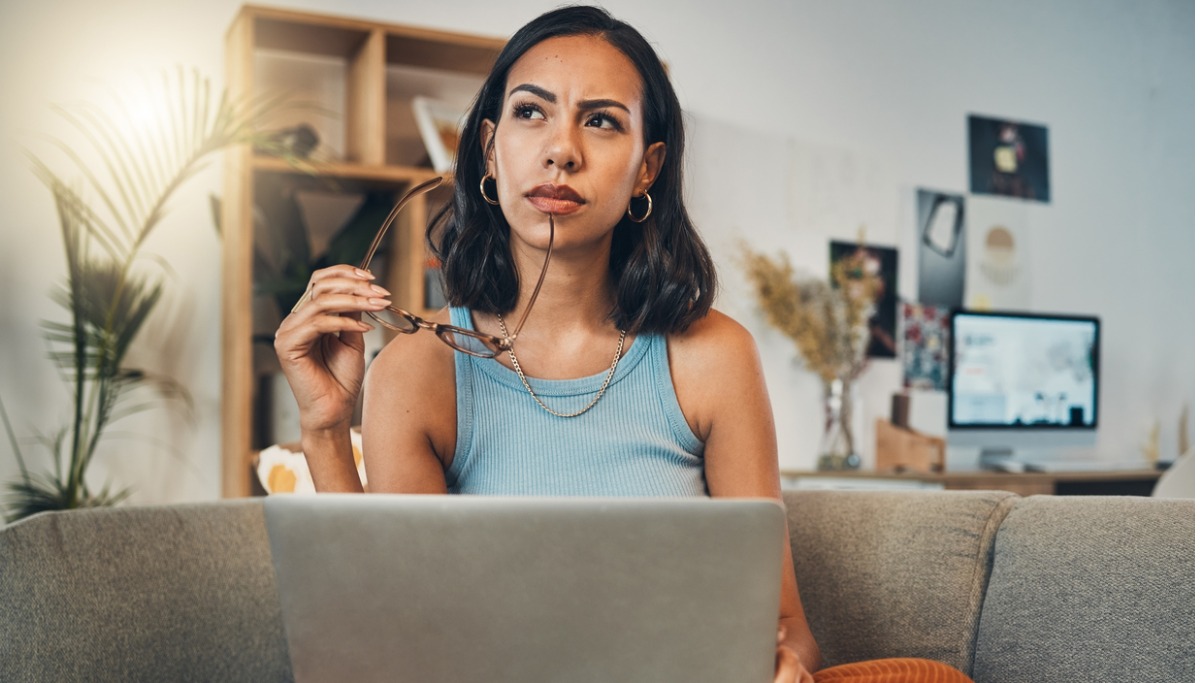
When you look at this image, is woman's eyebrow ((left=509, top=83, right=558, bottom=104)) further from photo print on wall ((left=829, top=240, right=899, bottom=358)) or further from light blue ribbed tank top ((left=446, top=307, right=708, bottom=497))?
photo print on wall ((left=829, top=240, right=899, bottom=358))

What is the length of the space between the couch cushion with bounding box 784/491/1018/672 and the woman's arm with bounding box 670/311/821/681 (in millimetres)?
139

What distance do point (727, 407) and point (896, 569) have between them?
31 cm

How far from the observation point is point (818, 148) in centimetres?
405

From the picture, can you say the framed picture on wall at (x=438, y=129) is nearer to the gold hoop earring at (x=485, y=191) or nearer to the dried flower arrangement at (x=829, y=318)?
the dried flower arrangement at (x=829, y=318)

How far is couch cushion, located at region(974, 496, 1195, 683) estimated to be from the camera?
1117mm

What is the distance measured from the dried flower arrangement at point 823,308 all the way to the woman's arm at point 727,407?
262 centimetres

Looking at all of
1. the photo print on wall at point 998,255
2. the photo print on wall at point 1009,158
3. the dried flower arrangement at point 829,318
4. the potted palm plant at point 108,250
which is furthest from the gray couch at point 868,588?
the photo print on wall at point 1009,158

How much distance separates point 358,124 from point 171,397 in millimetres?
916

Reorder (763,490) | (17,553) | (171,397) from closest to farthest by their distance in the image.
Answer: (17,553)
(763,490)
(171,397)

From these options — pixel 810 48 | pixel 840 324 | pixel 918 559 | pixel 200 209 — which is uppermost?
pixel 810 48

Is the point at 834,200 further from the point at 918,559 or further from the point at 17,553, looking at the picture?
the point at 17,553

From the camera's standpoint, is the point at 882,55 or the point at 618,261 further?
the point at 882,55

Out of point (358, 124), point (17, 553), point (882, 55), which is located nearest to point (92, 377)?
point (358, 124)

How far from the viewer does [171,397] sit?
3074 millimetres
